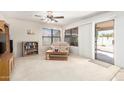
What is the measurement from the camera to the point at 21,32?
3098mm

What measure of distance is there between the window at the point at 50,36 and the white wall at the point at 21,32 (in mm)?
107

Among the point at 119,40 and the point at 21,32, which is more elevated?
the point at 21,32

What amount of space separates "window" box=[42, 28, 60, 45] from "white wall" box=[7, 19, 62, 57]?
107 millimetres

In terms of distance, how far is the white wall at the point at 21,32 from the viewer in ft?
9.61

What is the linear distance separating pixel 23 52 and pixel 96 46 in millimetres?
2710

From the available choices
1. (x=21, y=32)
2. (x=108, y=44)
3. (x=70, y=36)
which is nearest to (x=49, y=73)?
(x=21, y=32)

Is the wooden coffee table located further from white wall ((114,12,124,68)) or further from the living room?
white wall ((114,12,124,68))

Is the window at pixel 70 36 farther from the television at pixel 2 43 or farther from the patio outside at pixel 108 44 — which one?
the television at pixel 2 43

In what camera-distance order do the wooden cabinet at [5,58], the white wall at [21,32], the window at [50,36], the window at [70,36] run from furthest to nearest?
the window at [70,36] → the window at [50,36] → the white wall at [21,32] → the wooden cabinet at [5,58]

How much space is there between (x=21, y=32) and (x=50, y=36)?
755 millimetres

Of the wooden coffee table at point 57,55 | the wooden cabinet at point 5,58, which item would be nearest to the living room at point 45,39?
the wooden cabinet at point 5,58

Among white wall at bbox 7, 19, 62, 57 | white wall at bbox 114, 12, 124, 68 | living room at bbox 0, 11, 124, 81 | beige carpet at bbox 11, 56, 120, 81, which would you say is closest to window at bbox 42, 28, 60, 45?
living room at bbox 0, 11, 124, 81

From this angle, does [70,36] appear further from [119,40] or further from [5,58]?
[5,58]
